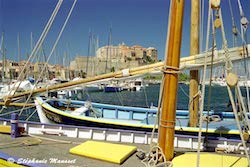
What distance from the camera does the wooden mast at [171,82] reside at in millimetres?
6262

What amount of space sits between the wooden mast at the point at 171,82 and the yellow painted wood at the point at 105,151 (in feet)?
3.48

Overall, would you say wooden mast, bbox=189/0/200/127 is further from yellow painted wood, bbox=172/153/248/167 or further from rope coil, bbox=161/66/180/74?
rope coil, bbox=161/66/180/74

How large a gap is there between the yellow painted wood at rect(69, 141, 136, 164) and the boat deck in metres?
0.10

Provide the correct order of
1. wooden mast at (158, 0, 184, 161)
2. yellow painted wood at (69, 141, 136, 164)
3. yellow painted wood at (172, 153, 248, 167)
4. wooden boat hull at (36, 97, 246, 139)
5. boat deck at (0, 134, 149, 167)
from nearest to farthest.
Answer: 1. yellow painted wood at (172, 153, 248, 167)
2. wooden mast at (158, 0, 184, 161)
3. boat deck at (0, 134, 149, 167)
4. yellow painted wood at (69, 141, 136, 164)
5. wooden boat hull at (36, 97, 246, 139)

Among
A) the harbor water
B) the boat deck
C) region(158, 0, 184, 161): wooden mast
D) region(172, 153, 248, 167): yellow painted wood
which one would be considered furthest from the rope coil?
the harbor water

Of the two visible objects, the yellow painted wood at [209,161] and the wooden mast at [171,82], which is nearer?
the yellow painted wood at [209,161]

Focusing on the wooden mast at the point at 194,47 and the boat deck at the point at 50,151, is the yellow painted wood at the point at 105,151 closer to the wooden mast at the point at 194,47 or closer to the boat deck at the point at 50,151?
the boat deck at the point at 50,151

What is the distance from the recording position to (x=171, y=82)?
20.8 ft

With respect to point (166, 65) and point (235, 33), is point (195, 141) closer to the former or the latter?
point (166, 65)

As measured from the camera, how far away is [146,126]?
12.2m


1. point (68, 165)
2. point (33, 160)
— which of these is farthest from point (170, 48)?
point (33, 160)

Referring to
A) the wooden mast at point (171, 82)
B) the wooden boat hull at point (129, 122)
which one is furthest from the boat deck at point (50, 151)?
the wooden boat hull at point (129, 122)

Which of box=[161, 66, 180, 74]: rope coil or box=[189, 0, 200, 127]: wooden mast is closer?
box=[161, 66, 180, 74]: rope coil

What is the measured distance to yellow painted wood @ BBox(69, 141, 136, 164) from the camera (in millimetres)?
6609
